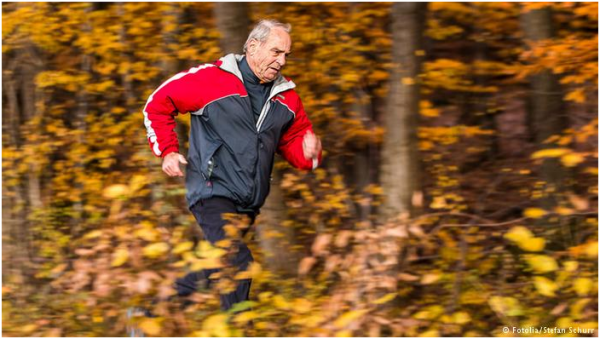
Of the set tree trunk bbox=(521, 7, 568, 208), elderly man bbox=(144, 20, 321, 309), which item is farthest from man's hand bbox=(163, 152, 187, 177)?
tree trunk bbox=(521, 7, 568, 208)

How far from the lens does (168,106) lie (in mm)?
4848

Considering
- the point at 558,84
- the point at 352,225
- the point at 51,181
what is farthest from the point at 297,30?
the point at 51,181

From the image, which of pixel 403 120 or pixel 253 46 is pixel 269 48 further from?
pixel 403 120

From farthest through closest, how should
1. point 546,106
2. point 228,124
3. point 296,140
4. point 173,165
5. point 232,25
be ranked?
point 546,106
point 232,25
point 296,140
point 228,124
point 173,165

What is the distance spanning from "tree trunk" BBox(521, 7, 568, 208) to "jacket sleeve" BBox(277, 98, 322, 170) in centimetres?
260

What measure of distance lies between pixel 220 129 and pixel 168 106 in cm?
38

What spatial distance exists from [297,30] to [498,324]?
137 inches

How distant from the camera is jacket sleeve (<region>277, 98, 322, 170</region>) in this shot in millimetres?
5098

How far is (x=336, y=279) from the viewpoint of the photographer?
532cm

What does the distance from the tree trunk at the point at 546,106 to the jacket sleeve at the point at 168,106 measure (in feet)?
11.2

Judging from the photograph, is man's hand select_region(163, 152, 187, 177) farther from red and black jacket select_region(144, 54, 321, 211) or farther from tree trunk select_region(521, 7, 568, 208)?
tree trunk select_region(521, 7, 568, 208)

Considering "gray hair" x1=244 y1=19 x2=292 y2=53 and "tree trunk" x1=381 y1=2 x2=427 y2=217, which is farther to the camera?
"tree trunk" x1=381 y1=2 x2=427 y2=217

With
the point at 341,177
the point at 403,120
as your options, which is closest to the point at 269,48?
the point at 403,120

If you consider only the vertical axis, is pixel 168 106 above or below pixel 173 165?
above
